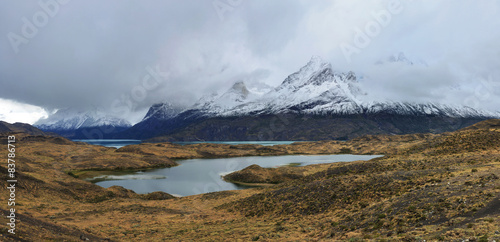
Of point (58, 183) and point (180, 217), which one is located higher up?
point (58, 183)

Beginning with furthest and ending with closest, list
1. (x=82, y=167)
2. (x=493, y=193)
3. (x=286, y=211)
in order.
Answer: (x=82, y=167) < (x=286, y=211) < (x=493, y=193)

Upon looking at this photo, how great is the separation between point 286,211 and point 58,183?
1809 inches

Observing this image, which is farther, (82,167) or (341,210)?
(82,167)

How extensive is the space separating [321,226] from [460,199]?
10214 millimetres

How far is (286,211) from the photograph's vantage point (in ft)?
100

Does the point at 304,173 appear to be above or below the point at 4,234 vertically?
below

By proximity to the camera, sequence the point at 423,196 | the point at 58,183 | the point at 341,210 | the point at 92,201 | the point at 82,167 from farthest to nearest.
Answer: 1. the point at 82,167
2. the point at 58,183
3. the point at 92,201
4. the point at 341,210
5. the point at 423,196

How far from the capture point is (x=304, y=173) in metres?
75.8

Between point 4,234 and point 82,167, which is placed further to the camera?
point 82,167

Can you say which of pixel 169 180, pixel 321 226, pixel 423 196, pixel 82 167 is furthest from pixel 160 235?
pixel 82 167

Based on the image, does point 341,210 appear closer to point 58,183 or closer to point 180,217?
point 180,217

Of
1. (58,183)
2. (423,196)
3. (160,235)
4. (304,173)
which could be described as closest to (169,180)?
(58,183)

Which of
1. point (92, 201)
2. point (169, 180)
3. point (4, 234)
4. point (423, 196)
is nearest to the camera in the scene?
point (4, 234)

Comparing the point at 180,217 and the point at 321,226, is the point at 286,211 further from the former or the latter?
the point at 180,217
